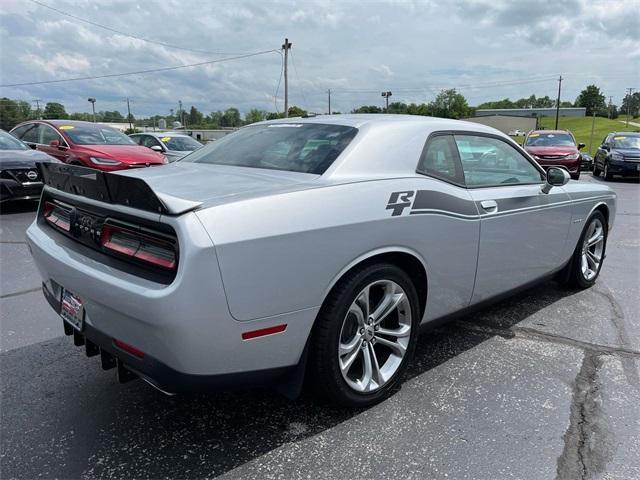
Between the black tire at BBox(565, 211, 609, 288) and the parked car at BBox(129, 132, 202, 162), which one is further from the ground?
the parked car at BBox(129, 132, 202, 162)

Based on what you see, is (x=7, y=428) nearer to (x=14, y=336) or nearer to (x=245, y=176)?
(x=14, y=336)

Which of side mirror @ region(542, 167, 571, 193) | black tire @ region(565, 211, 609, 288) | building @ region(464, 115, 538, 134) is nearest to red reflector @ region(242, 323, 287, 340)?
side mirror @ region(542, 167, 571, 193)

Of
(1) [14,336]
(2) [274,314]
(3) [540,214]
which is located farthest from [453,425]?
(1) [14,336]

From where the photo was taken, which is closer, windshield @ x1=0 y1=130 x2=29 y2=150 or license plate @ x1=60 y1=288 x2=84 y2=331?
license plate @ x1=60 y1=288 x2=84 y2=331

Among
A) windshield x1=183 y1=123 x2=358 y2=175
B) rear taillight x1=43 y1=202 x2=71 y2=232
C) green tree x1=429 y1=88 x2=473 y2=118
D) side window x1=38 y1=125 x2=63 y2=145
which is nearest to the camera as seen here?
rear taillight x1=43 y1=202 x2=71 y2=232

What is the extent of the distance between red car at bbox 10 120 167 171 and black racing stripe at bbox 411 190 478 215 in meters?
7.47

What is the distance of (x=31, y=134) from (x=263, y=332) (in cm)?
1052

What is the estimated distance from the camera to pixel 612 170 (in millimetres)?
15531

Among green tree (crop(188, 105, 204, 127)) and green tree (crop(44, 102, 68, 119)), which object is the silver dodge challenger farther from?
green tree (crop(188, 105, 204, 127))

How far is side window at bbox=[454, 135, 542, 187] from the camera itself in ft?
10.7

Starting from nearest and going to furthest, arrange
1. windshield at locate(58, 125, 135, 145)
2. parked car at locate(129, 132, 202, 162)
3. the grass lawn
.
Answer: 1. windshield at locate(58, 125, 135, 145)
2. parked car at locate(129, 132, 202, 162)
3. the grass lawn

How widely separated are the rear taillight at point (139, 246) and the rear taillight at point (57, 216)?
0.45 meters

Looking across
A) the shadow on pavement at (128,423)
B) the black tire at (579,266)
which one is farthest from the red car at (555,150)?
the shadow on pavement at (128,423)

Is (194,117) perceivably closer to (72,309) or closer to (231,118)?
(231,118)
